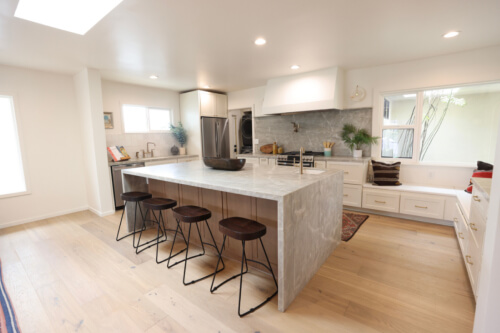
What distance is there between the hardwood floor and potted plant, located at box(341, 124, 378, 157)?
169 cm

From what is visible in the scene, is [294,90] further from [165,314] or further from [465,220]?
[165,314]

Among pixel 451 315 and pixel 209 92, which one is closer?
pixel 451 315

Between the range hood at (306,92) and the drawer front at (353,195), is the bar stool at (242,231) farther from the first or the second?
the range hood at (306,92)

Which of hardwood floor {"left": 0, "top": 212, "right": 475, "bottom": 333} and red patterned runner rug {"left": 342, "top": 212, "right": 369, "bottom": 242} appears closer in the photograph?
hardwood floor {"left": 0, "top": 212, "right": 475, "bottom": 333}

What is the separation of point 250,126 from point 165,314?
14.8 feet

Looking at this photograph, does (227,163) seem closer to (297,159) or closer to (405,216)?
(297,159)

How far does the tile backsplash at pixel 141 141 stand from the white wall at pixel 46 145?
1.92ft

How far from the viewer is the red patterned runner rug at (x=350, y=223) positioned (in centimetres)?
304

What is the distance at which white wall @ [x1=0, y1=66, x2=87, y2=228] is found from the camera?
3584mm

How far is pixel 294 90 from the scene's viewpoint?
4309 millimetres

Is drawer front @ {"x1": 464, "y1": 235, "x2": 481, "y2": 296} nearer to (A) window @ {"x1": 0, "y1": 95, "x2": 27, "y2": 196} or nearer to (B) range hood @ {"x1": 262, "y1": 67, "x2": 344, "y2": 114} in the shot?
(B) range hood @ {"x1": 262, "y1": 67, "x2": 344, "y2": 114}

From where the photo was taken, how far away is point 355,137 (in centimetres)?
406

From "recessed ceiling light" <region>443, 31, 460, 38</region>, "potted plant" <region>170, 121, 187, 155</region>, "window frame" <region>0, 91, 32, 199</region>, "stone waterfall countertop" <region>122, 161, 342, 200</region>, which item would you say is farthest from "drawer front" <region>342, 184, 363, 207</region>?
"window frame" <region>0, 91, 32, 199</region>

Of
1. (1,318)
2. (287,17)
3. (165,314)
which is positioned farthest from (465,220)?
(1,318)
